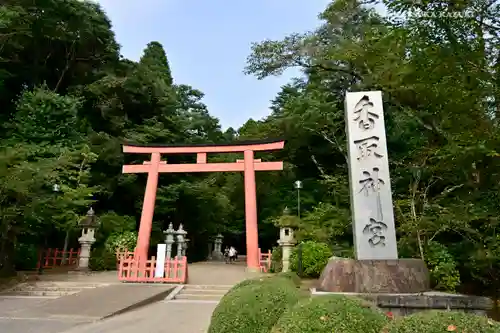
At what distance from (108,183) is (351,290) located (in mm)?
17271

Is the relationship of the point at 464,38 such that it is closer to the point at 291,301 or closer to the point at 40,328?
the point at 291,301

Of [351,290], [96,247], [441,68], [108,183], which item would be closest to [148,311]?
[351,290]

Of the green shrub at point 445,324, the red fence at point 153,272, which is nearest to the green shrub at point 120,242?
the red fence at point 153,272

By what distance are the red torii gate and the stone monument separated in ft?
27.9

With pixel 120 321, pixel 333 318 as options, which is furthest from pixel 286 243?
pixel 333 318

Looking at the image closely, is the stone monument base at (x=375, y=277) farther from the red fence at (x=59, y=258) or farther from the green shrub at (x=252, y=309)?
the red fence at (x=59, y=258)

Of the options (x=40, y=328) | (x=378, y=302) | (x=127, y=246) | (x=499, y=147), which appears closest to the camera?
(x=378, y=302)

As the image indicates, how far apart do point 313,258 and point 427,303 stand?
7.82 meters

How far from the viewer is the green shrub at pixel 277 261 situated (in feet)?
49.3

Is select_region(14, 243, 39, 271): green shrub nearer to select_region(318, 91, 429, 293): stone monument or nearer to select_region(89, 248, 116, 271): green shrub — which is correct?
select_region(89, 248, 116, 271): green shrub

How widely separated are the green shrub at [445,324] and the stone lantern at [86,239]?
16.1 metres

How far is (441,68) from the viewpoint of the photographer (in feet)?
18.3

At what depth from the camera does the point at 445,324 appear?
223 cm

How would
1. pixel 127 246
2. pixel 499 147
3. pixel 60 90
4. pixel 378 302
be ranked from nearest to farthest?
pixel 378 302
pixel 499 147
pixel 127 246
pixel 60 90
